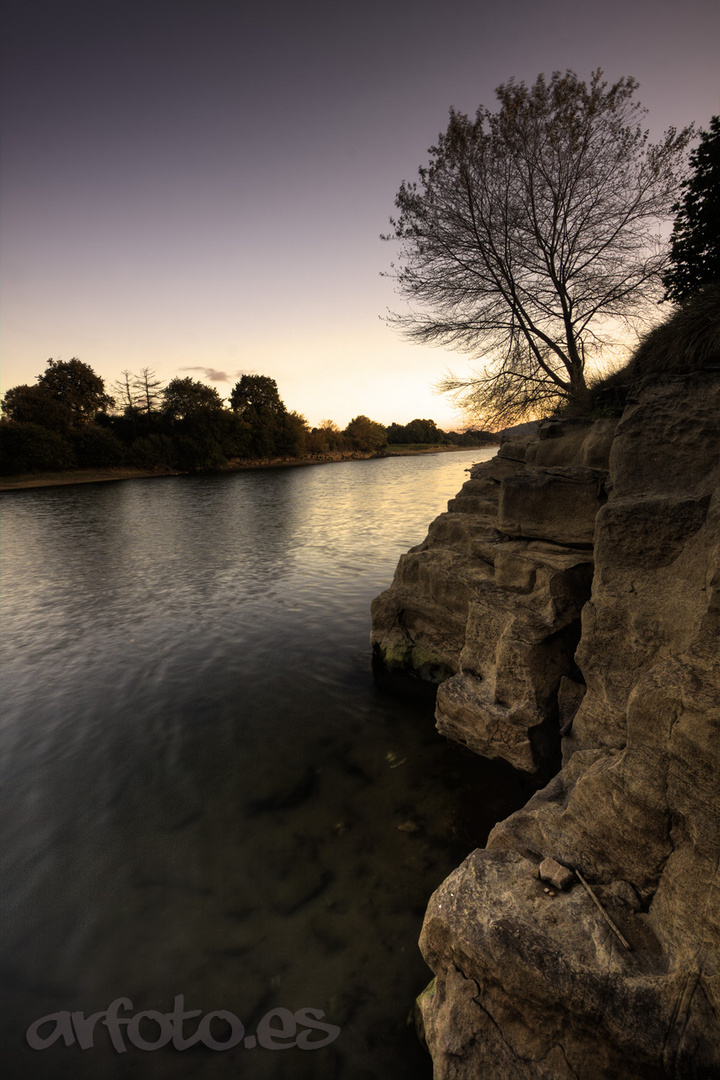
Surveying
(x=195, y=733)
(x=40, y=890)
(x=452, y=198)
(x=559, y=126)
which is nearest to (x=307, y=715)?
(x=195, y=733)

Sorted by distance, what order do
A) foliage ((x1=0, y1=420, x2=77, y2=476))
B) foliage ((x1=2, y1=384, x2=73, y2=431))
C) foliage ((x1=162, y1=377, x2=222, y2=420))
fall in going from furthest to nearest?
foliage ((x1=162, y1=377, x2=222, y2=420)) < foliage ((x1=2, y1=384, x2=73, y2=431)) < foliage ((x1=0, y1=420, x2=77, y2=476))

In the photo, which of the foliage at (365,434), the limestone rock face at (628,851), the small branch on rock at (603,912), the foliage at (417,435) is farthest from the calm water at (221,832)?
the foliage at (417,435)

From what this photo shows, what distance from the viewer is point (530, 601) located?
5.64 meters

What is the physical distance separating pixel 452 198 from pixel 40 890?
17228 mm

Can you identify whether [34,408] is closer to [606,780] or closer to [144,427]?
[144,427]

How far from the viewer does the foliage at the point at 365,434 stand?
11457cm

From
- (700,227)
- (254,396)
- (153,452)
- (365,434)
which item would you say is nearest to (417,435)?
(365,434)

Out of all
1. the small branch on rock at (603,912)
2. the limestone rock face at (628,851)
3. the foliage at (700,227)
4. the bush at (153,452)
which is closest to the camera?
the limestone rock face at (628,851)

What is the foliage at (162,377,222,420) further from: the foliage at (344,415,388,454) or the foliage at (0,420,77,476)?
the foliage at (344,415,388,454)

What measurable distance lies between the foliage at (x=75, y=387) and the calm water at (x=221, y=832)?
64.1 m

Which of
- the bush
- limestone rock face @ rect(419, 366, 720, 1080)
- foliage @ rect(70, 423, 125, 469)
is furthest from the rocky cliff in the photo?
the bush

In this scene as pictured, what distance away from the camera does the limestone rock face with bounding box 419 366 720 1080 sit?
91.9 inches

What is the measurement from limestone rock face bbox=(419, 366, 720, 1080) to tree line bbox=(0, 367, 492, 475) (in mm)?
62223

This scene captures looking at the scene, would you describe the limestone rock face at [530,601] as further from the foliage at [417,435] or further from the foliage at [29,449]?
the foliage at [417,435]
